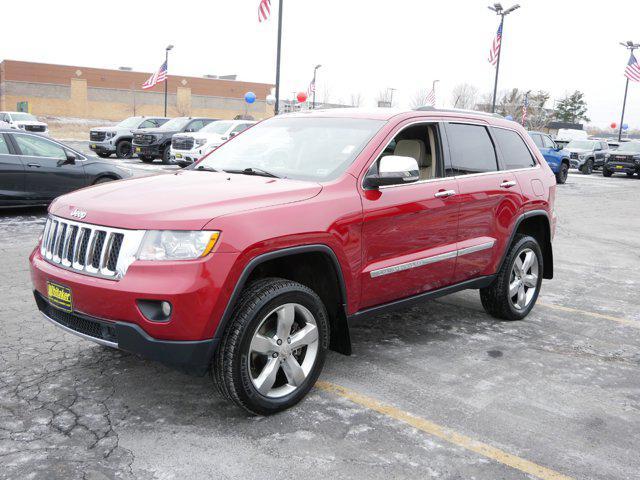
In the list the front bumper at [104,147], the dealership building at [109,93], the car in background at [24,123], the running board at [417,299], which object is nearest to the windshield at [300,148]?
the running board at [417,299]

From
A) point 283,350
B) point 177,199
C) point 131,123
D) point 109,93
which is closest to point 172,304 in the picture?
point 177,199

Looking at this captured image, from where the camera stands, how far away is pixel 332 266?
12.8 feet

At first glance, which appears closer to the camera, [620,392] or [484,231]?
[620,392]

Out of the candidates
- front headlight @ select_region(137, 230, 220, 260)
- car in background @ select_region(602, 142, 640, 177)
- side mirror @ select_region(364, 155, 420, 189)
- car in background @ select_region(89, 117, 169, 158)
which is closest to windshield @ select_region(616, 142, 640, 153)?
car in background @ select_region(602, 142, 640, 177)

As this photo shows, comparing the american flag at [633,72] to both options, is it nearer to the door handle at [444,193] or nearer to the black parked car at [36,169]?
the black parked car at [36,169]

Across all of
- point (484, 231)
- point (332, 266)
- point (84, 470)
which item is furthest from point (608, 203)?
point (84, 470)

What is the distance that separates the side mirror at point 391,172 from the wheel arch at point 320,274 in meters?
0.60

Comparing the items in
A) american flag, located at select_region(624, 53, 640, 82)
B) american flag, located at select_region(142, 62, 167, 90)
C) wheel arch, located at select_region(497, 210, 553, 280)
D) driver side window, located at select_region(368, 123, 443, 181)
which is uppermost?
american flag, located at select_region(624, 53, 640, 82)

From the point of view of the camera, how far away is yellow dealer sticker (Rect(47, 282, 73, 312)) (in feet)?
11.5

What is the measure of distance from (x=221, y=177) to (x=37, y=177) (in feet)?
25.2

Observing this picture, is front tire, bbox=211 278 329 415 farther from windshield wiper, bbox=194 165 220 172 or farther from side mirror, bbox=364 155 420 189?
windshield wiper, bbox=194 165 220 172

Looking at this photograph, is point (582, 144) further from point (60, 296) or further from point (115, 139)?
point (60, 296)

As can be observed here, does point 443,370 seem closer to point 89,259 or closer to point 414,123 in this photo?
point 414,123

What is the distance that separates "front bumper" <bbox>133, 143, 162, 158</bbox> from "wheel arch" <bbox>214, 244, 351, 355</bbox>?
1975cm
